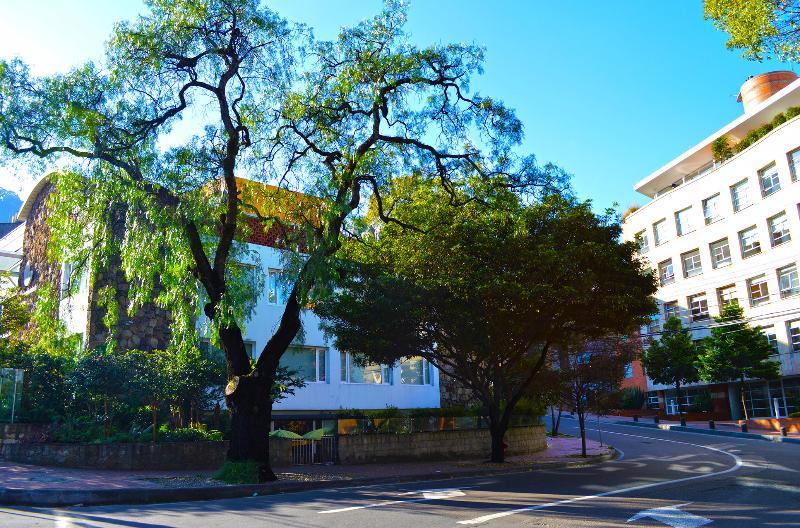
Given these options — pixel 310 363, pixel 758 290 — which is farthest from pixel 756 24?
pixel 758 290

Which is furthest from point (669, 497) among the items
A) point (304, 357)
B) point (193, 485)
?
point (304, 357)

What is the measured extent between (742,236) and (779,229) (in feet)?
10.9

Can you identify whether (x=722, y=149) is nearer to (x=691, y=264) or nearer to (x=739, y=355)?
(x=691, y=264)

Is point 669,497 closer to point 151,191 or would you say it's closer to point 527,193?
point 527,193

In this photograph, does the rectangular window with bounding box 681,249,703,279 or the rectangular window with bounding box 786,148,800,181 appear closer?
the rectangular window with bounding box 786,148,800,181

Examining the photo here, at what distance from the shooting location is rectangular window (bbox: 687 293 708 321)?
4630 cm

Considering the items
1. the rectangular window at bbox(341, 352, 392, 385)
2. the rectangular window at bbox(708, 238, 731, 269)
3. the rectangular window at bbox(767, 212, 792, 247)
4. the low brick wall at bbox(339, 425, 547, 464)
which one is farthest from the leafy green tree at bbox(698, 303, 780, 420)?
the rectangular window at bbox(341, 352, 392, 385)

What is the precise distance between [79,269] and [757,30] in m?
14.7

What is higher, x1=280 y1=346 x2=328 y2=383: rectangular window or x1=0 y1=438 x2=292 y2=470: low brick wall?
x1=280 y1=346 x2=328 y2=383: rectangular window

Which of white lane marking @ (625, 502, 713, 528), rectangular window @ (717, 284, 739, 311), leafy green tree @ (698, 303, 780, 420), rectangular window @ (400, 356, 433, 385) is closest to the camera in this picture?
white lane marking @ (625, 502, 713, 528)

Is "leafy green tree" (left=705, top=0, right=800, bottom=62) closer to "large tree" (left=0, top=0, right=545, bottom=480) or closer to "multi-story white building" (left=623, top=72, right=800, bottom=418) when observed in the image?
"large tree" (left=0, top=0, right=545, bottom=480)

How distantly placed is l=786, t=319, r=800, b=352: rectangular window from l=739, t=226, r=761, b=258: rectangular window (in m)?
5.04

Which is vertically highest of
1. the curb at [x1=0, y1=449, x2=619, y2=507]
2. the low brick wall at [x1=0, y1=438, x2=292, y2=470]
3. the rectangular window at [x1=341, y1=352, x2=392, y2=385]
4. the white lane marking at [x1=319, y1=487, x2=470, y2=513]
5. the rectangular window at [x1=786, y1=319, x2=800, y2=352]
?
the rectangular window at [x1=786, y1=319, x2=800, y2=352]

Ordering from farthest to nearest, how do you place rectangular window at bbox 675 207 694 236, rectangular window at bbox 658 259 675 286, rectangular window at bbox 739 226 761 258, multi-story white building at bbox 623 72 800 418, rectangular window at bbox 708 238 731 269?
rectangular window at bbox 658 259 675 286 → rectangular window at bbox 675 207 694 236 → rectangular window at bbox 708 238 731 269 → rectangular window at bbox 739 226 761 258 → multi-story white building at bbox 623 72 800 418
